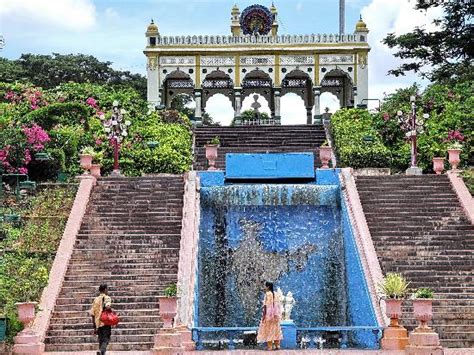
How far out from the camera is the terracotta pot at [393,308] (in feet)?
61.7

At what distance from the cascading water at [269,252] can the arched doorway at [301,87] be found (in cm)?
1870

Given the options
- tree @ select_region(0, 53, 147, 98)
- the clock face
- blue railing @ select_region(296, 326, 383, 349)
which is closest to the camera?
blue railing @ select_region(296, 326, 383, 349)

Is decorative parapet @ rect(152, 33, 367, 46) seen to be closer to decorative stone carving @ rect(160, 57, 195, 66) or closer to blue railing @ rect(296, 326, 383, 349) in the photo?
decorative stone carving @ rect(160, 57, 195, 66)

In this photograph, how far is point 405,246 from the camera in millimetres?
22781

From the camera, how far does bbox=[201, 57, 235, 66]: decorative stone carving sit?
134 feet

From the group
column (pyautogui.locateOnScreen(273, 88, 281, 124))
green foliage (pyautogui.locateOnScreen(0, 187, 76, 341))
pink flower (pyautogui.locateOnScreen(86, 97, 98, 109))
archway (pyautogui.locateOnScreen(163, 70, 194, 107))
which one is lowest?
green foliage (pyautogui.locateOnScreen(0, 187, 76, 341))

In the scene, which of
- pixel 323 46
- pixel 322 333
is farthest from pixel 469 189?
pixel 323 46

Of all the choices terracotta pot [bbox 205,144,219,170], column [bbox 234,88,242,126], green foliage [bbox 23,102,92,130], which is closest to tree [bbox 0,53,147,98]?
column [bbox 234,88,242,126]

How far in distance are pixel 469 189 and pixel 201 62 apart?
56.3 ft

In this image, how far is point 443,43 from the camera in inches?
1626

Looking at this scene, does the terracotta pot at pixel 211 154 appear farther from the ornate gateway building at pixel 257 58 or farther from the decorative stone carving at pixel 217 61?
the decorative stone carving at pixel 217 61

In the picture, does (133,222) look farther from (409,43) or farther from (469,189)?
(409,43)

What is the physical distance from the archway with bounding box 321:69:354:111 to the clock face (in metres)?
2.98

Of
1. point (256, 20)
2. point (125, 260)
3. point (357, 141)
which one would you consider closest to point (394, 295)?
point (125, 260)
